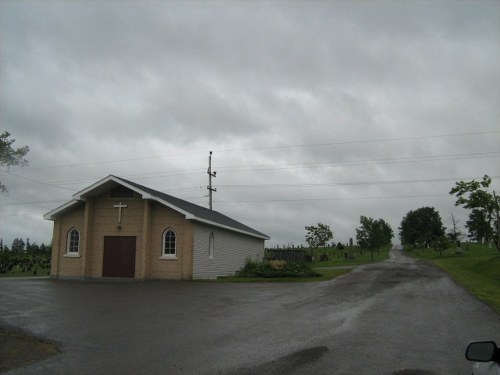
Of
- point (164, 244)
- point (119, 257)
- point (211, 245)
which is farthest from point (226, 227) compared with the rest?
point (119, 257)

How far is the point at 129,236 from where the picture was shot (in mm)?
26578

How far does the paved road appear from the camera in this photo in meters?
7.14

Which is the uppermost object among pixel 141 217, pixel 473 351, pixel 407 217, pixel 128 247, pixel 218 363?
pixel 407 217

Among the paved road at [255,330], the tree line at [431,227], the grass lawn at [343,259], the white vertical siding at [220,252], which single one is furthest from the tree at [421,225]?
the paved road at [255,330]

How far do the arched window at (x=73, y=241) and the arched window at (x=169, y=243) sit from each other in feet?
18.8

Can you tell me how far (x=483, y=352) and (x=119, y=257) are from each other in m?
25.2

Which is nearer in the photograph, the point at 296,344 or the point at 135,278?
the point at 296,344

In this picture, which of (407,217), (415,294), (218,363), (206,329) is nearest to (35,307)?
(206,329)

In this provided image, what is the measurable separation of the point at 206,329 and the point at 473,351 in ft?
24.9

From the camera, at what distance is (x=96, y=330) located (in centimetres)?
1001

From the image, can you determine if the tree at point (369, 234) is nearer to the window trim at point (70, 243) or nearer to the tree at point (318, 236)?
the tree at point (318, 236)

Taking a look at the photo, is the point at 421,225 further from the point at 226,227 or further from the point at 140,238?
the point at 140,238

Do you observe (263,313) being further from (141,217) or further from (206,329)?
(141,217)

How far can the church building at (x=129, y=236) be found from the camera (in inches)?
1008
